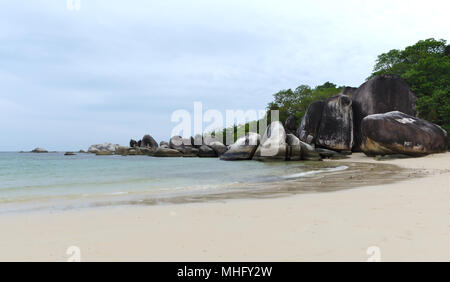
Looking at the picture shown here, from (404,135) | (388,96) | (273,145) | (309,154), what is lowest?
(309,154)

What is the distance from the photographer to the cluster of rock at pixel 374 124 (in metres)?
21.8

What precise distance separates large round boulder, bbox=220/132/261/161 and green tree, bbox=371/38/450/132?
53.0 ft

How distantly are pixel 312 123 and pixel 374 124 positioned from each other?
9121 mm

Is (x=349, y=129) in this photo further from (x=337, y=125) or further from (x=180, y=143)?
(x=180, y=143)

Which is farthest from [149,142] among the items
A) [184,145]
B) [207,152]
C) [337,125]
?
[337,125]

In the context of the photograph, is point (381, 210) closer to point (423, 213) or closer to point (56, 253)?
point (423, 213)

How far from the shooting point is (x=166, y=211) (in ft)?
18.0

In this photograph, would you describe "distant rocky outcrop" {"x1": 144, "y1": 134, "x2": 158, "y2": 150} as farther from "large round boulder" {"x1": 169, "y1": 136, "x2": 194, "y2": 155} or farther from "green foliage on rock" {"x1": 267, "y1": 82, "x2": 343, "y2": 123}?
"green foliage on rock" {"x1": 267, "y1": 82, "x2": 343, "y2": 123}

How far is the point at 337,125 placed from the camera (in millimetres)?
29750

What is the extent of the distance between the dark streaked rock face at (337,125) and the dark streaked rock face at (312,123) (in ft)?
2.07

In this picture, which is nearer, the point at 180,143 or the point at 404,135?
the point at 404,135

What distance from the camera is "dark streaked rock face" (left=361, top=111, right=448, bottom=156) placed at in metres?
21.5
